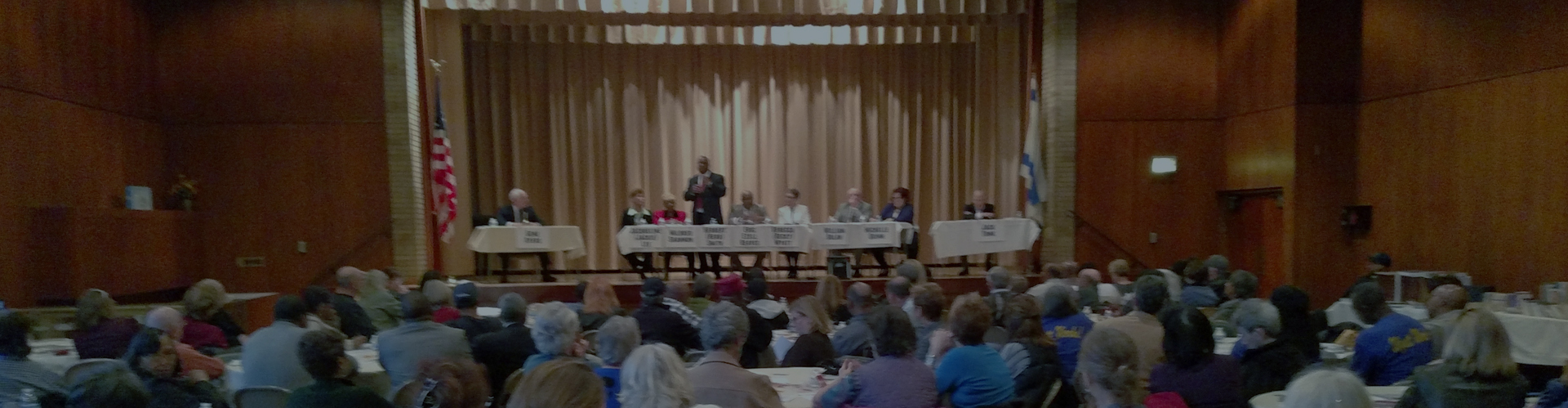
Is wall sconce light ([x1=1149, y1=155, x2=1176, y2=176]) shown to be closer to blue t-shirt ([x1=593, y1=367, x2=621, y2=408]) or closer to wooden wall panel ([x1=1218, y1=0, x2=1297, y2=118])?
wooden wall panel ([x1=1218, y1=0, x2=1297, y2=118])

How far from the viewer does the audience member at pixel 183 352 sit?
4176mm

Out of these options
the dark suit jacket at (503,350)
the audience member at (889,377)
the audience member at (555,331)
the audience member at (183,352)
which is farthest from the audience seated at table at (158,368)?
the audience member at (889,377)

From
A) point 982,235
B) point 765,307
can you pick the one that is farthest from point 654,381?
point 982,235

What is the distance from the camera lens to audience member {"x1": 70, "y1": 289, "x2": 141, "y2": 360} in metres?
4.88

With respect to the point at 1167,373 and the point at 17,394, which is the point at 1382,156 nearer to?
the point at 1167,373

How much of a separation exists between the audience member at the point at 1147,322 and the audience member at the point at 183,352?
4.05 m

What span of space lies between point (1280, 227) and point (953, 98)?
517cm

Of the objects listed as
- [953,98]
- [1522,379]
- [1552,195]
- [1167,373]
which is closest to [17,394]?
[1167,373]

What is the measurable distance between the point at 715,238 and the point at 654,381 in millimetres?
7948

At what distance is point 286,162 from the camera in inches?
445

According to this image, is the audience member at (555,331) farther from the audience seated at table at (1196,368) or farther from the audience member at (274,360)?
the audience seated at table at (1196,368)

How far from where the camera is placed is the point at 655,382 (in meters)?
2.81

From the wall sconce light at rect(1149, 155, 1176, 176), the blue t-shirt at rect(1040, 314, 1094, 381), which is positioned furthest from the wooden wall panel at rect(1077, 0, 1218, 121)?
the blue t-shirt at rect(1040, 314, 1094, 381)

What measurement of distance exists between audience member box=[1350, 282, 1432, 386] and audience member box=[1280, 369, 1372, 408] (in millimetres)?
2349
